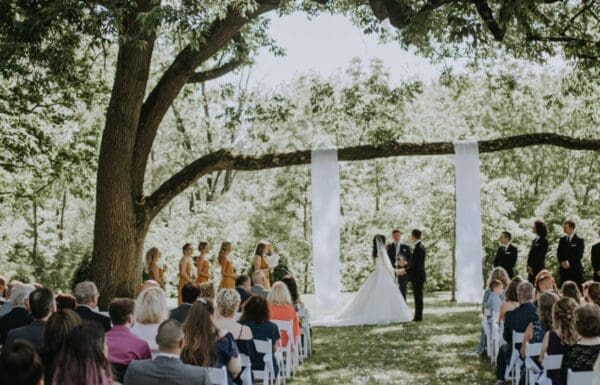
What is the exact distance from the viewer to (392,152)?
1330cm

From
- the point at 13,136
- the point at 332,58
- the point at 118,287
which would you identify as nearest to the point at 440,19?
the point at 118,287

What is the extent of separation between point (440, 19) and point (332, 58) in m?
28.3

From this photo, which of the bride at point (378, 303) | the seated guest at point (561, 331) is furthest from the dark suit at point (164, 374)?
the bride at point (378, 303)

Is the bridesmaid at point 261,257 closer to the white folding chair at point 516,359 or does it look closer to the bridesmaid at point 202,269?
the bridesmaid at point 202,269

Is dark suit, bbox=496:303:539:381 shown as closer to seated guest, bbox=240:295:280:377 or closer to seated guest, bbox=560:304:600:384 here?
seated guest, bbox=560:304:600:384

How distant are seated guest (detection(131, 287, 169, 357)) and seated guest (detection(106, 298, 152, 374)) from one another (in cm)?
57

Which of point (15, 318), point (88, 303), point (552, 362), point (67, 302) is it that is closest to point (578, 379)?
point (552, 362)

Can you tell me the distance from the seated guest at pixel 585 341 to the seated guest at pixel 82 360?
375 cm

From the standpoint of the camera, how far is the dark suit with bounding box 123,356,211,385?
450cm

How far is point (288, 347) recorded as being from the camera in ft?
28.9

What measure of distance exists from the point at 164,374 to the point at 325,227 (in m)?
8.98

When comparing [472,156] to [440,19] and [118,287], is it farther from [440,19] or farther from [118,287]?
[118,287]

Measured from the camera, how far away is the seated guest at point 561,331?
244 inches

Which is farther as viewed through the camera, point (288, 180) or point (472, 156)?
point (288, 180)
